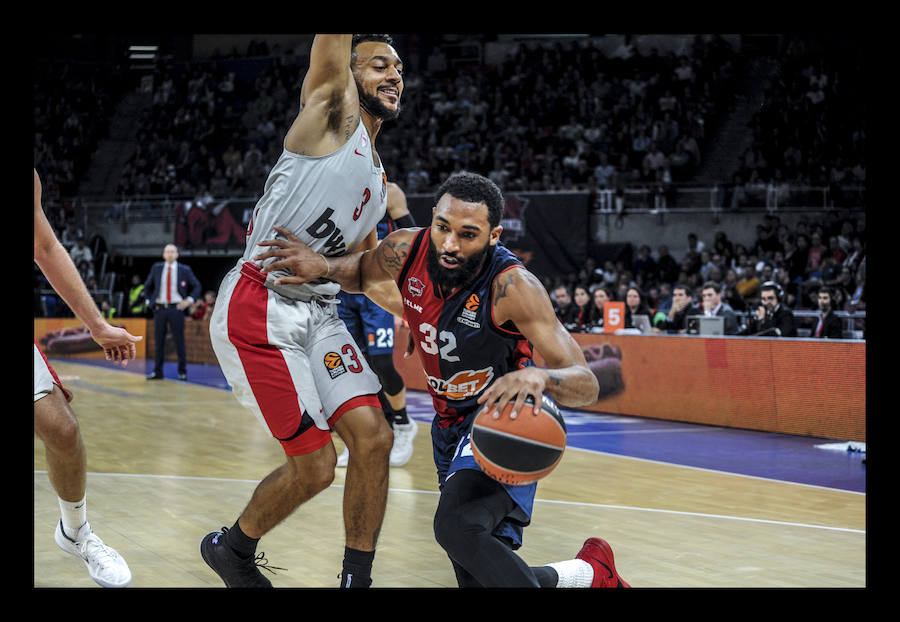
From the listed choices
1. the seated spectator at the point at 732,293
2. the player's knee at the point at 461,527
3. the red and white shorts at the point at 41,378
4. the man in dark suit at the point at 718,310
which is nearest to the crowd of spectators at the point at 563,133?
the seated spectator at the point at 732,293

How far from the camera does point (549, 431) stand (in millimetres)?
3105

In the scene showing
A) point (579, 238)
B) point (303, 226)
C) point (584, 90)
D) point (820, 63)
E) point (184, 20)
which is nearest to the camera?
point (303, 226)

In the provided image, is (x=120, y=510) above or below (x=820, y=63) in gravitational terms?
below

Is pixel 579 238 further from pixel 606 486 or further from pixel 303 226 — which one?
pixel 303 226

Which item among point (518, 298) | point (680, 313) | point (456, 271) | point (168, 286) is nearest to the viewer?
point (518, 298)

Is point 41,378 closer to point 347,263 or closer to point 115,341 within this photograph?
point 115,341

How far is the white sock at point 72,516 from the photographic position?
4090 millimetres

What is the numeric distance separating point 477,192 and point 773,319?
6669 mm

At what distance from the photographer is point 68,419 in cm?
386

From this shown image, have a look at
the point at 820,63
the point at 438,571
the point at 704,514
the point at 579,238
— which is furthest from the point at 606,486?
the point at 820,63

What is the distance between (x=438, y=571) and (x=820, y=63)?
16192 mm

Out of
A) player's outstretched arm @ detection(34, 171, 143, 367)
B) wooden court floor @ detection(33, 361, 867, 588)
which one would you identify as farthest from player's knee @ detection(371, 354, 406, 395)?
player's outstretched arm @ detection(34, 171, 143, 367)

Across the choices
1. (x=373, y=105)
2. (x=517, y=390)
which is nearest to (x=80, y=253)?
(x=373, y=105)

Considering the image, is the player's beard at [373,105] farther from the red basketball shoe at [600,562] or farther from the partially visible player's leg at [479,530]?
the red basketball shoe at [600,562]
